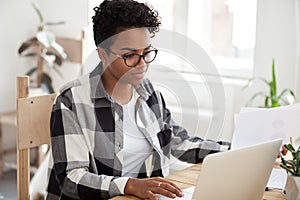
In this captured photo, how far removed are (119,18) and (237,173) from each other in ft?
1.90

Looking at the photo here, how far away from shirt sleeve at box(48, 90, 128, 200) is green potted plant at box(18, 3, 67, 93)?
189 cm

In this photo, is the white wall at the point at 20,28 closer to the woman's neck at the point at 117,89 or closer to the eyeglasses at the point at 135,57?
the woman's neck at the point at 117,89

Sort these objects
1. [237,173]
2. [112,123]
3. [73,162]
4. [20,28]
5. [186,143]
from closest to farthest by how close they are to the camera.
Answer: [237,173]
[73,162]
[112,123]
[186,143]
[20,28]

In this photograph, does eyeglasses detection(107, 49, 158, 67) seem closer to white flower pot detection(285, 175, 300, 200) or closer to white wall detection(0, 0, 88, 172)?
white flower pot detection(285, 175, 300, 200)

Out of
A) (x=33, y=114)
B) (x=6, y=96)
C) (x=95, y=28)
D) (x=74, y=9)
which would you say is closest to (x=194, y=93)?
(x=95, y=28)

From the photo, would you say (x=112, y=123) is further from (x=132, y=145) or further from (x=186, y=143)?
(x=186, y=143)

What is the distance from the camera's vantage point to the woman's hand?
146cm

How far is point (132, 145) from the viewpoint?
175cm

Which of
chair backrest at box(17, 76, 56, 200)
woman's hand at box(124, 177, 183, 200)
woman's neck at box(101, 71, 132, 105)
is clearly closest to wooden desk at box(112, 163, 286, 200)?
woman's hand at box(124, 177, 183, 200)

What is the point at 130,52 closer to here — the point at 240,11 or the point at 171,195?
the point at 171,195

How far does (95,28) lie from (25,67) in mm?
2279

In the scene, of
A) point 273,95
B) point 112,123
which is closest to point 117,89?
point 112,123

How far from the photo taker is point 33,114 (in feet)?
5.91

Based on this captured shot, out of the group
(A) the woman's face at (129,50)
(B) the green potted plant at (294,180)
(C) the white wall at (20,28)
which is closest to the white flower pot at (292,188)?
(B) the green potted plant at (294,180)
